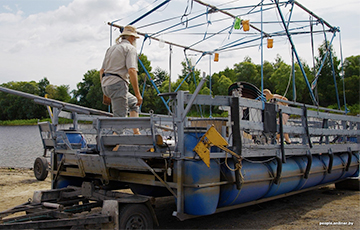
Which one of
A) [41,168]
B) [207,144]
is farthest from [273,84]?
[207,144]

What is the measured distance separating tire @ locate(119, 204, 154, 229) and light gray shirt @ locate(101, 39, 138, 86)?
218cm

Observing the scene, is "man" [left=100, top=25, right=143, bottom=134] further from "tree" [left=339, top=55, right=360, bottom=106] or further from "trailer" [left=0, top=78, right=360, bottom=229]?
"tree" [left=339, top=55, right=360, bottom=106]

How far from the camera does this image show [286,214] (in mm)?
6527

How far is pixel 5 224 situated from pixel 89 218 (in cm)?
88

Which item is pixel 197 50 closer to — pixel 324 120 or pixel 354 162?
pixel 324 120

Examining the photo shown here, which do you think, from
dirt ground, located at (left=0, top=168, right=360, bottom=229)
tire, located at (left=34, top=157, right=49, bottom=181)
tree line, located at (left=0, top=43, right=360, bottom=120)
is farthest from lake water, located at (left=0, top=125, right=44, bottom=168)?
dirt ground, located at (left=0, top=168, right=360, bottom=229)

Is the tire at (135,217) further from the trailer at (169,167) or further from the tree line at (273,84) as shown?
the tree line at (273,84)

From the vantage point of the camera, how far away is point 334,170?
798cm

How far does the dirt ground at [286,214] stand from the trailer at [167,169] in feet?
1.55

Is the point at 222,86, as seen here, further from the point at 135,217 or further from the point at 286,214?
the point at 135,217

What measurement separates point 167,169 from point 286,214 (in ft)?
10.3

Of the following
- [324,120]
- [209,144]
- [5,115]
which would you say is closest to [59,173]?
[209,144]

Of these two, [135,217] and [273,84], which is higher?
[273,84]

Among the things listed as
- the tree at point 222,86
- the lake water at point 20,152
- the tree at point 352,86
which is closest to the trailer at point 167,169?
the lake water at point 20,152
